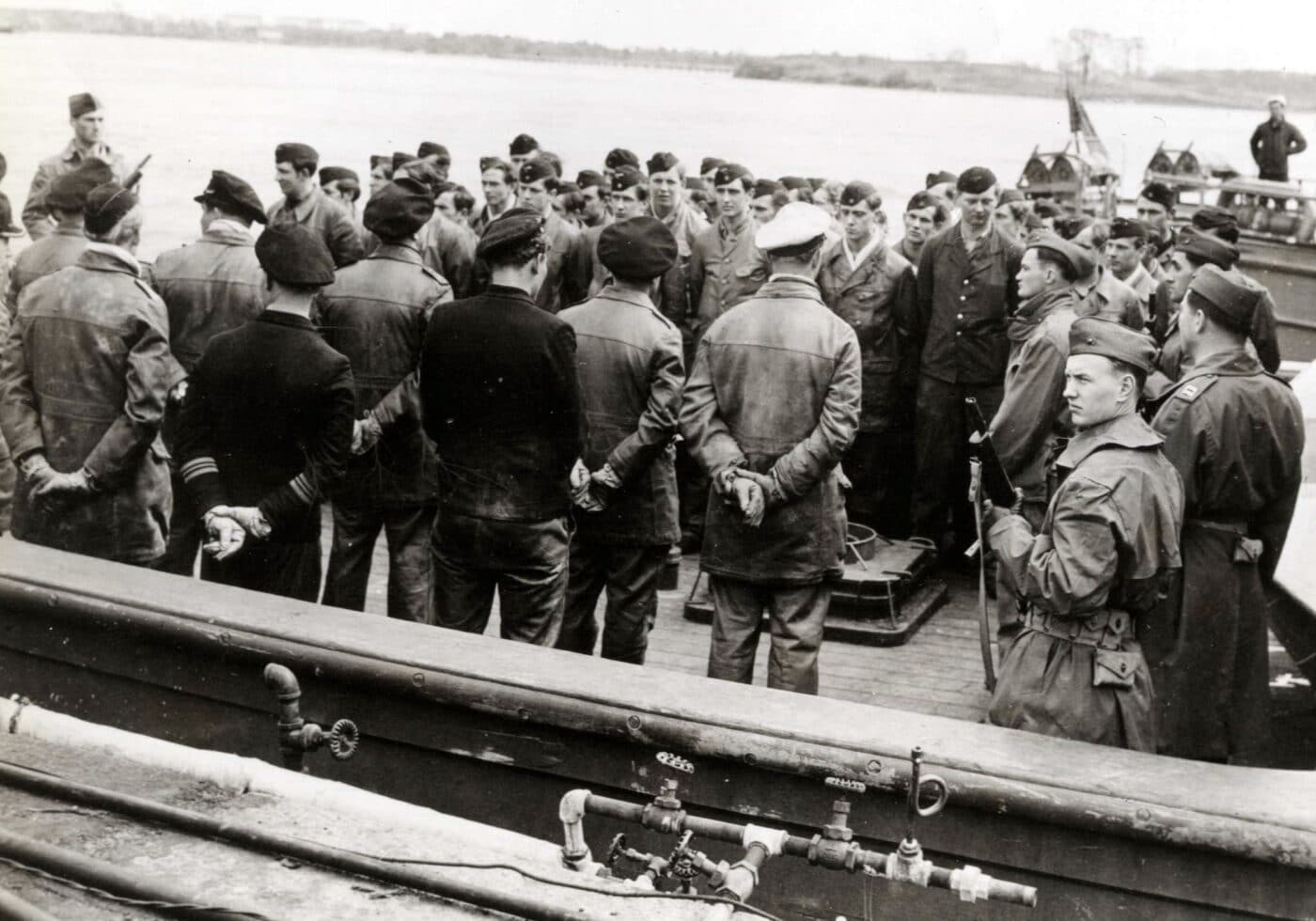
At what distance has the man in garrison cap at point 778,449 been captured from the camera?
15.1ft

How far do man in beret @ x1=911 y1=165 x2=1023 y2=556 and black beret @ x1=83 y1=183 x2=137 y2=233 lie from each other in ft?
14.2

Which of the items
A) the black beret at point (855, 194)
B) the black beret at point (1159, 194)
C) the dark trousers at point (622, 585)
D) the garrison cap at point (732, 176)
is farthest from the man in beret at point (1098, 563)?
the black beret at point (1159, 194)

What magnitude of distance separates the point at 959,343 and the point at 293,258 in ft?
13.6

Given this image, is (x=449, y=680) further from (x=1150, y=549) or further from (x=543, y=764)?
(x=1150, y=549)

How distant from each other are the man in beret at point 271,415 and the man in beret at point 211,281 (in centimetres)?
133

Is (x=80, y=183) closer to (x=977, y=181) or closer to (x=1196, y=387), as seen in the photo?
(x=1196, y=387)

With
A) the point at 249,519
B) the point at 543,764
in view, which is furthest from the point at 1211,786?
the point at 249,519

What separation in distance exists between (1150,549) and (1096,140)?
22.8 m

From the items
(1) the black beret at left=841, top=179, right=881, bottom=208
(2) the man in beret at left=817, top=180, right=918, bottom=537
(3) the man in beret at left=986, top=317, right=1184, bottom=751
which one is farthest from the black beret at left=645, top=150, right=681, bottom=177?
(3) the man in beret at left=986, top=317, right=1184, bottom=751

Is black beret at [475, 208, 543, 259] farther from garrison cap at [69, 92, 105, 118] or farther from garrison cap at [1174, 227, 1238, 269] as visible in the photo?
garrison cap at [69, 92, 105, 118]

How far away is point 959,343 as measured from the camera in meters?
7.24

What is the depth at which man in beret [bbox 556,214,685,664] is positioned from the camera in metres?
4.94

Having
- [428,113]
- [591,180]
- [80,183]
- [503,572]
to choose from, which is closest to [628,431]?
[503,572]

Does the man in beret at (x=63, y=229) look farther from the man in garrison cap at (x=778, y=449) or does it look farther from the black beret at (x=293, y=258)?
the man in garrison cap at (x=778, y=449)
